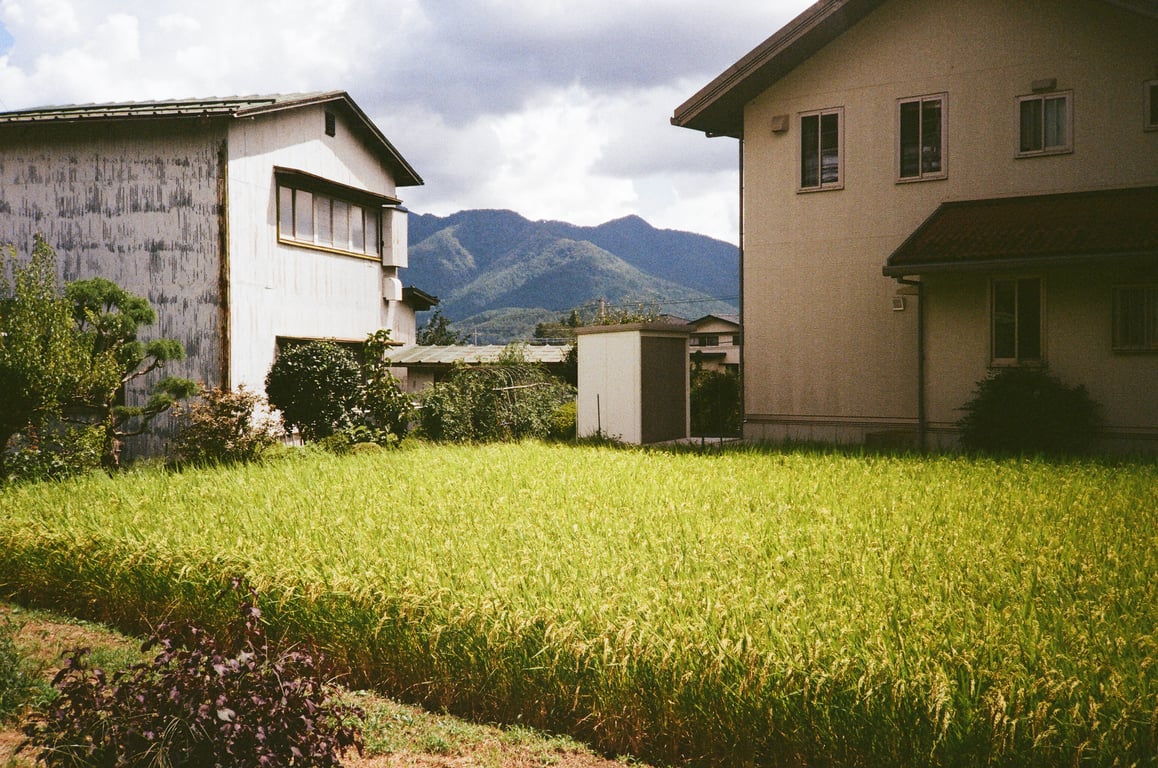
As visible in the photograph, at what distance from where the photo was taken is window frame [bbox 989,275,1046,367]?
1392cm

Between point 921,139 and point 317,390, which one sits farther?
point 317,390

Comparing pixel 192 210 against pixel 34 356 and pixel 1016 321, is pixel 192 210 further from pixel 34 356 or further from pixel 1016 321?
pixel 1016 321

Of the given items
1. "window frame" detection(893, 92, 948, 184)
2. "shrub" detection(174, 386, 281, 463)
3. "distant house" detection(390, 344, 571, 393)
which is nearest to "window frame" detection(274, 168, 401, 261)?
"shrub" detection(174, 386, 281, 463)

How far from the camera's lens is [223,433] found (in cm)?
1383

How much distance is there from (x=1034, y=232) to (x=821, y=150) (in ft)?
14.2

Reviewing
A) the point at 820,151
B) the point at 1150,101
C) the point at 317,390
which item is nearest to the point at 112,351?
the point at 317,390

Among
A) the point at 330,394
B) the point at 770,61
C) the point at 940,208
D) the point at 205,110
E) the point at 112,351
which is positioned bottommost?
the point at 330,394

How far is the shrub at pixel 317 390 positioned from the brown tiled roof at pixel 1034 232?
31.7 feet

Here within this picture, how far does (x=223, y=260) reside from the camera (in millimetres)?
16516

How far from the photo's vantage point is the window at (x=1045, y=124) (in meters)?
14.2

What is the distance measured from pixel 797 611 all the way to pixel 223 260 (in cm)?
1441

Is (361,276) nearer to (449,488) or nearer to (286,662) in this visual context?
(449,488)

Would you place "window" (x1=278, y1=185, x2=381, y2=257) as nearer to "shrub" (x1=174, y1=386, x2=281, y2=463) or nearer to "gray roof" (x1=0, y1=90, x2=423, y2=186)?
"gray roof" (x1=0, y1=90, x2=423, y2=186)

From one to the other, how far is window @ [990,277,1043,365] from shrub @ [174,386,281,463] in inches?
480
